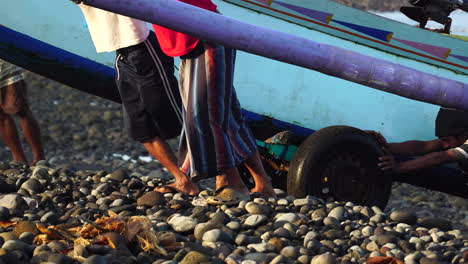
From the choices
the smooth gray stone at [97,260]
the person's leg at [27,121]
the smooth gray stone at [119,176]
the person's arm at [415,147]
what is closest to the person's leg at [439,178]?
the person's arm at [415,147]

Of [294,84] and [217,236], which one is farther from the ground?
[294,84]

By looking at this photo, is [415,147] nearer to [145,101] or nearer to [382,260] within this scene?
[145,101]

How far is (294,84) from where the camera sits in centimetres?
546

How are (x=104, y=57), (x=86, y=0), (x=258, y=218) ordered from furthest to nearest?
1. (x=104, y=57)
2. (x=258, y=218)
3. (x=86, y=0)

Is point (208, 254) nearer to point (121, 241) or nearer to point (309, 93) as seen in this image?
point (121, 241)

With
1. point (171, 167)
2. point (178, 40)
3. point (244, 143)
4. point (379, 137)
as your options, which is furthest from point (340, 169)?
point (178, 40)

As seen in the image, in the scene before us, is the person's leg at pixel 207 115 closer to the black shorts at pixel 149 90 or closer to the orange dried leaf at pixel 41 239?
the black shorts at pixel 149 90

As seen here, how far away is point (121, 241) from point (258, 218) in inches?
32.1

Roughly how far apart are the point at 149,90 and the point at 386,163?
149cm

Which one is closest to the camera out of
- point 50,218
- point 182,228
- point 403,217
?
point 182,228

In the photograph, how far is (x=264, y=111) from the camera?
5.46 m

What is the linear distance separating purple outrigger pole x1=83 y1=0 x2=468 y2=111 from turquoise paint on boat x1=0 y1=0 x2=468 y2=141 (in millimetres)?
2504

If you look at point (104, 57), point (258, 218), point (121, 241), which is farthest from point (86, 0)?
point (104, 57)

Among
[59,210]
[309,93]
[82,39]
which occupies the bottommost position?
[59,210]
